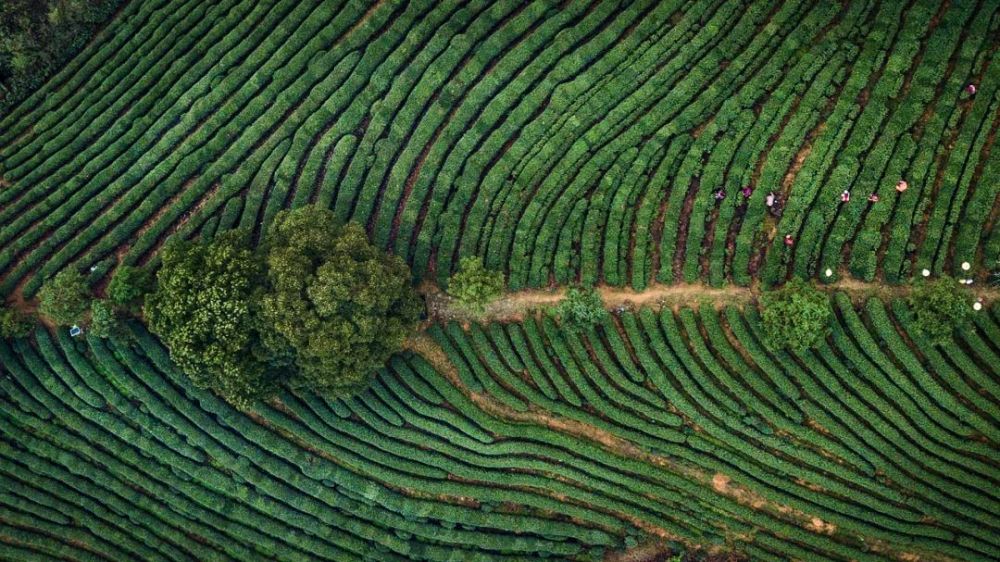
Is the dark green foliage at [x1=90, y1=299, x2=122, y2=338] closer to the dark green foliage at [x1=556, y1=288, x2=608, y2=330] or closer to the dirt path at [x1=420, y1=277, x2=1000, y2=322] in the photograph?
the dirt path at [x1=420, y1=277, x2=1000, y2=322]

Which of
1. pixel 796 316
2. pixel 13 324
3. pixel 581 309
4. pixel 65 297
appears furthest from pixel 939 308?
pixel 13 324

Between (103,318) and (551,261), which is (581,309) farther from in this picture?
(103,318)

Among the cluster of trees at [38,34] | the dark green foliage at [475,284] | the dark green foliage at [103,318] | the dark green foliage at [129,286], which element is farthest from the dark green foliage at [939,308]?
the cluster of trees at [38,34]

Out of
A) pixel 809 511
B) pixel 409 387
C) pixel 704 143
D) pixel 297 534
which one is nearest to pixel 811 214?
pixel 704 143

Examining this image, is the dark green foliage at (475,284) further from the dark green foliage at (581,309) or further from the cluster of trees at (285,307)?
the dark green foliage at (581,309)

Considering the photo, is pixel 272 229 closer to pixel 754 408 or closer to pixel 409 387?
pixel 409 387

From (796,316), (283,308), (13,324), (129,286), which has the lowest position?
(13,324)

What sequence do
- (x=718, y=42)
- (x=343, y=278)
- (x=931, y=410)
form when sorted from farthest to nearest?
(x=718, y=42) < (x=931, y=410) < (x=343, y=278)
